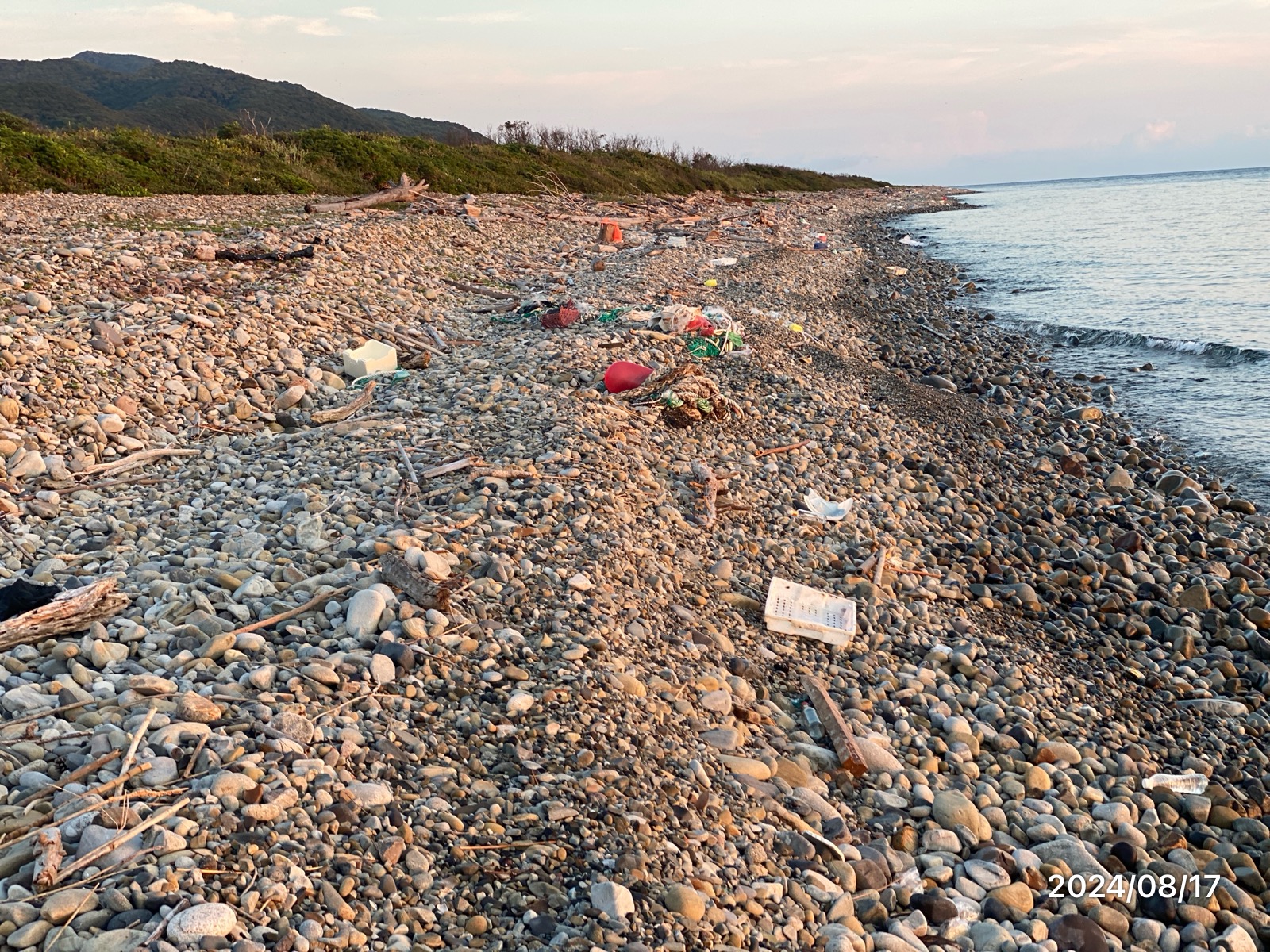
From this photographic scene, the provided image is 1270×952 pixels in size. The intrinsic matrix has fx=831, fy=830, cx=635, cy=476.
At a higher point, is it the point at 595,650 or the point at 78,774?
the point at 78,774

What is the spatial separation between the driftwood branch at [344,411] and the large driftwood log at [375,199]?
29.5 feet

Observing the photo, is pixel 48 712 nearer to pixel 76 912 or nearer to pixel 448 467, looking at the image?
pixel 76 912

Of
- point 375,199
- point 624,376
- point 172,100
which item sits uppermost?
point 172,100

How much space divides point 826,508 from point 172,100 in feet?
228

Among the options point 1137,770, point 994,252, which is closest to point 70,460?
point 1137,770

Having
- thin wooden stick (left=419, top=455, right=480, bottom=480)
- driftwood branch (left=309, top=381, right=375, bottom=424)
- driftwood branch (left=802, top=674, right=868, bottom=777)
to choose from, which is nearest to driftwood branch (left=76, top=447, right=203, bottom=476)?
driftwood branch (left=309, top=381, right=375, bottom=424)

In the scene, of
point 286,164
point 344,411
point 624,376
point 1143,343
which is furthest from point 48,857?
point 286,164

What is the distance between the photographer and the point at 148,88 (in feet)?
213

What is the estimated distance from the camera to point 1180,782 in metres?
4.01

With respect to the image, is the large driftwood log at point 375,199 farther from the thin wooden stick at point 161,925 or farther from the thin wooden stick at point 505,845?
the thin wooden stick at point 161,925

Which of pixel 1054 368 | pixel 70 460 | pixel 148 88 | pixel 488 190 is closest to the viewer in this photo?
pixel 70 460

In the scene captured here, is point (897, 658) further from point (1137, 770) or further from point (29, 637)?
point (29, 637)

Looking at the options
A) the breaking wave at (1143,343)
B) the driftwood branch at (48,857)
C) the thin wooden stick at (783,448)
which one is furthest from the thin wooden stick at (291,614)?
the breaking wave at (1143,343)

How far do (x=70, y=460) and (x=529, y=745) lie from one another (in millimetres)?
4194
